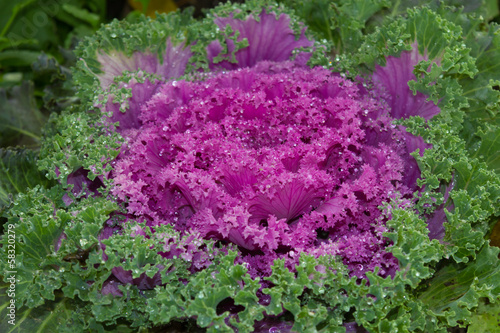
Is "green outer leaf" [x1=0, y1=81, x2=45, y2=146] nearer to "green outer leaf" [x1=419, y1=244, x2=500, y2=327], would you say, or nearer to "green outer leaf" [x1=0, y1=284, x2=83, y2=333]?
"green outer leaf" [x1=0, y1=284, x2=83, y2=333]

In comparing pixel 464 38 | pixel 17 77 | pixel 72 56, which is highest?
pixel 464 38

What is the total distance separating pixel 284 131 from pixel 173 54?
3.92ft

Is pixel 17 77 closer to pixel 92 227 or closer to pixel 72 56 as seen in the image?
pixel 72 56

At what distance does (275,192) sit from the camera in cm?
286

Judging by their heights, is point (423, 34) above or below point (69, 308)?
above

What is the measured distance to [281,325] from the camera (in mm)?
2855

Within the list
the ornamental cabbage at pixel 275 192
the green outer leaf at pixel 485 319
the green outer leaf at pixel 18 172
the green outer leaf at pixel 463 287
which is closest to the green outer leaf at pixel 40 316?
the ornamental cabbage at pixel 275 192

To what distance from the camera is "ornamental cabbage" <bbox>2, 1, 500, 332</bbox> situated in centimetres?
274

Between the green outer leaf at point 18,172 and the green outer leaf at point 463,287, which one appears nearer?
the green outer leaf at point 463,287

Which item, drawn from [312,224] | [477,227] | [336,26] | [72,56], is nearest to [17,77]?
[72,56]

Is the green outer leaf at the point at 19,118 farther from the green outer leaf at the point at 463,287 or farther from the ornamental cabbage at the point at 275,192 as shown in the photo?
the green outer leaf at the point at 463,287

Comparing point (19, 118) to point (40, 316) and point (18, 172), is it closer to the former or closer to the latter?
point (18, 172)

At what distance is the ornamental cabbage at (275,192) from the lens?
274 cm

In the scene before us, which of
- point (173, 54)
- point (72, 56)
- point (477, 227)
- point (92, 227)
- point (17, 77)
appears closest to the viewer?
point (92, 227)
